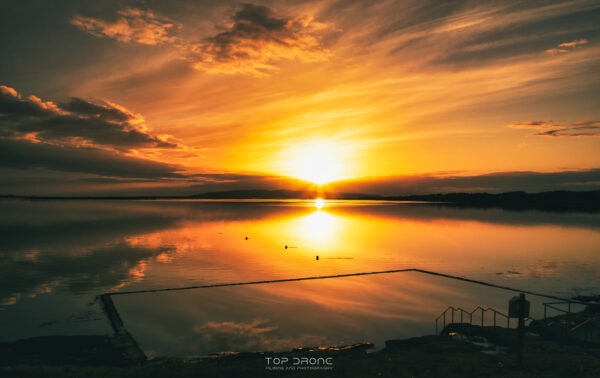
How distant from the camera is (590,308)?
3356 centimetres

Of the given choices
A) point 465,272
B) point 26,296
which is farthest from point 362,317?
point 26,296

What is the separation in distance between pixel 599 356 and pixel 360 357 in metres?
11.7

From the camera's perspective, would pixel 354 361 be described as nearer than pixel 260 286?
Yes

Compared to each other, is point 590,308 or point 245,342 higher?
point 590,308

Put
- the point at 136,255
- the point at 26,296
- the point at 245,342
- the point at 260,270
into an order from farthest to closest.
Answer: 1. the point at 136,255
2. the point at 260,270
3. the point at 26,296
4. the point at 245,342

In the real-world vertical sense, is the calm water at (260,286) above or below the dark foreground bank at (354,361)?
below

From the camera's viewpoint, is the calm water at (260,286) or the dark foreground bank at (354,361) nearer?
the dark foreground bank at (354,361)

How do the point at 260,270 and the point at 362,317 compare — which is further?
the point at 260,270

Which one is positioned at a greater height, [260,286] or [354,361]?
[354,361]

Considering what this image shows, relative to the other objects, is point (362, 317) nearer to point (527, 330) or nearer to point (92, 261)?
point (527, 330)

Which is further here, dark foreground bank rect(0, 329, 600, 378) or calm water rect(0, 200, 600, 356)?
calm water rect(0, 200, 600, 356)

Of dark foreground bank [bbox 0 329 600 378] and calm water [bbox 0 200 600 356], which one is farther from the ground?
dark foreground bank [bbox 0 329 600 378]

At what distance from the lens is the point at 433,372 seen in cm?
1805

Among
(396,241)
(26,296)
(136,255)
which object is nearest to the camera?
(26,296)
